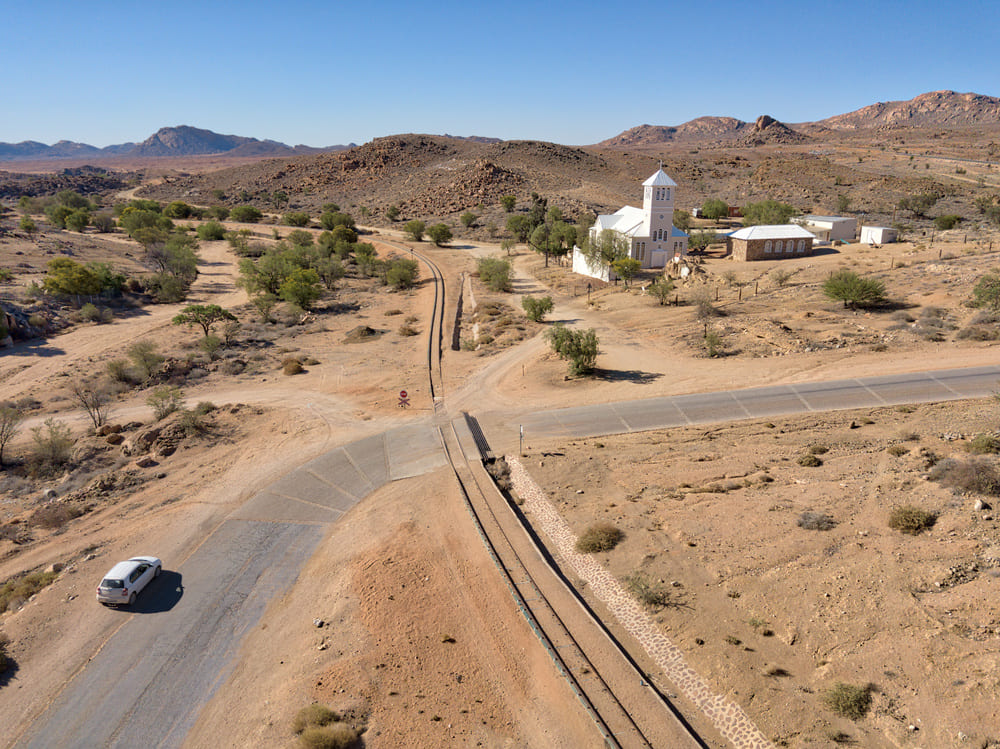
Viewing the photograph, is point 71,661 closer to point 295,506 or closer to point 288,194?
point 295,506

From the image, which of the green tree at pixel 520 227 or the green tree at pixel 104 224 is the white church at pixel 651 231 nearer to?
the green tree at pixel 520 227

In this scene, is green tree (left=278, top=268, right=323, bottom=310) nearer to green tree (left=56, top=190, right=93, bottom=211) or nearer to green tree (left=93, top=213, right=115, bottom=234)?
green tree (left=93, top=213, right=115, bottom=234)

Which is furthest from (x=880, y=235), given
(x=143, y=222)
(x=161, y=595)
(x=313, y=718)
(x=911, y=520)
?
(x=143, y=222)

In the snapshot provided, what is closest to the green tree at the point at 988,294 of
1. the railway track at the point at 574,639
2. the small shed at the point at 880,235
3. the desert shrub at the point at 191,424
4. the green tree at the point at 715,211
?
the small shed at the point at 880,235

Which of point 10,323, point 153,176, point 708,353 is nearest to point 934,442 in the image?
point 708,353

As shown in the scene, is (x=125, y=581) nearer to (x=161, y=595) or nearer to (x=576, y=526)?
(x=161, y=595)

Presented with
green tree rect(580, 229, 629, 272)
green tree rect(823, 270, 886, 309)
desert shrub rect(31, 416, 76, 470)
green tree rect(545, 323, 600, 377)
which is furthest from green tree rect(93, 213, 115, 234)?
green tree rect(823, 270, 886, 309)
